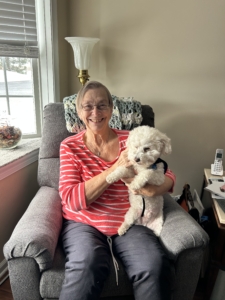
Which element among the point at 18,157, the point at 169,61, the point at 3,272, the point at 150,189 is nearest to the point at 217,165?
the point at 150,189

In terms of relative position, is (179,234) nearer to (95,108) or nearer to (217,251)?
(217,251)

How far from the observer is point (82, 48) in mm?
1746

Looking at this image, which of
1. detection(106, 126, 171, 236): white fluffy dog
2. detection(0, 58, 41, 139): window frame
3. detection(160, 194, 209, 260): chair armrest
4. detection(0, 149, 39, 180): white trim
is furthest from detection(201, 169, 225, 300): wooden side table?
detection(0, 58, 41, 139): window frame

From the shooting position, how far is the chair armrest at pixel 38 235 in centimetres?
101

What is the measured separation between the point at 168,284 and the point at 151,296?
0.34 feet

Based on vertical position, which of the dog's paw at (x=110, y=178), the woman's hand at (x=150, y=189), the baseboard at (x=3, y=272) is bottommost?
the baseboard at (x=3, y=272)

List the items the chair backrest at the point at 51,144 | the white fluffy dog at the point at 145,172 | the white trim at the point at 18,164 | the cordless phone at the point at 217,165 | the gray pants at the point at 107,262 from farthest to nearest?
the cordless phone at the point at 217,165
the chair backrest at the point at 51,144
the white trim at the point at 18,164
the white fluffy dog at the point at 145,172
the gray pants at the point at 107,262

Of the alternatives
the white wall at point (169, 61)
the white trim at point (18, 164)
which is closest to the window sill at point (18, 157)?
the white trim at point (18, 164)

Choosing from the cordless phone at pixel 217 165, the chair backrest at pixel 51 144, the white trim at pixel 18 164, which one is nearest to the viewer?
the white trim at pixel 18 164

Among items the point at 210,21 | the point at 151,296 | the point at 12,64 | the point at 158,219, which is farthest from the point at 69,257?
the point at 210,21

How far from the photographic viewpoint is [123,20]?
1893mm

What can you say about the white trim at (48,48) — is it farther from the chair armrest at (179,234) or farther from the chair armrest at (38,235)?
the chair armrest at (179,234)

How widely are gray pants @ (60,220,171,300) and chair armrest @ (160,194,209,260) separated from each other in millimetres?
50

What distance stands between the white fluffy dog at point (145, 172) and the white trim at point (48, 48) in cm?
112
